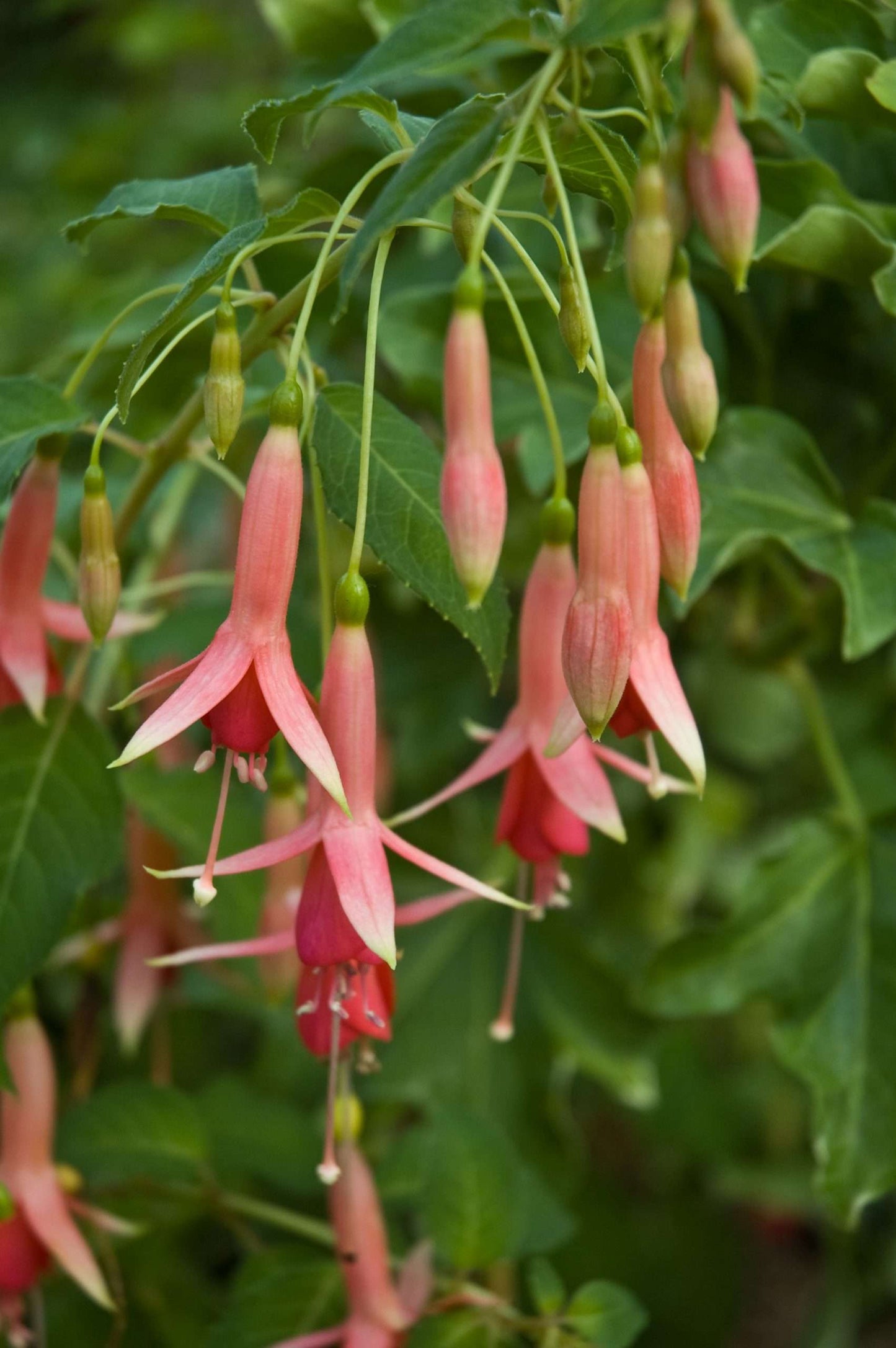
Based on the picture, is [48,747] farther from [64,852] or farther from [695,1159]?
[695,1159]

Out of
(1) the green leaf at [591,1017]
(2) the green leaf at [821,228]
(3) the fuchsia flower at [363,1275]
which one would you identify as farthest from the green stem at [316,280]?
(1) the green leaf at [591,1017]

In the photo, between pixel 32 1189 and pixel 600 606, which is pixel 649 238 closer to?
pixel 600 606

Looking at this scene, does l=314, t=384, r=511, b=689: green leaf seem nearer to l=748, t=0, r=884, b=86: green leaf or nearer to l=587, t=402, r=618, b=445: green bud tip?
l=587, t=402, r=618, b=445: green bud tip

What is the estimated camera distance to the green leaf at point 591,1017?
3.51 feet

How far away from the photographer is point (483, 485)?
1.59 feet

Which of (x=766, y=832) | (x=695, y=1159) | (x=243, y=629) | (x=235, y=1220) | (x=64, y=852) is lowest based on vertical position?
(x=695, y=1159)

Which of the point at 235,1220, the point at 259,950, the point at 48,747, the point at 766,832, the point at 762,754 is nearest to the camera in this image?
the point at 259,950

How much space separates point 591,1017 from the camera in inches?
43.6

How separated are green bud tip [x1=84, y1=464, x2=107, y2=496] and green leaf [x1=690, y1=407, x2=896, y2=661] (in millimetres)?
329

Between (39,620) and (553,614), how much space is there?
0.87ft

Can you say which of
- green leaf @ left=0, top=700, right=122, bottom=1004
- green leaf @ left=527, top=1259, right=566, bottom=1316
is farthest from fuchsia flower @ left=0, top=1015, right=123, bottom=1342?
green leaf @ left=527, top=1259, right=566, bottom=1316

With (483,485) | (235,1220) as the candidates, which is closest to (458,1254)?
(235,1220)

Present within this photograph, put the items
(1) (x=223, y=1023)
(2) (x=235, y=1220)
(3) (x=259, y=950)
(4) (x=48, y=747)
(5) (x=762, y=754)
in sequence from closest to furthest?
1. (3) (x=259, y=950)
2. (4) (x=48, y=747)
3. (2) (x=235, y=1220)
4. (5) (x=762, y=754)
5. (1) (x=223, y=1023)

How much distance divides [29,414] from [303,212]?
17cm
